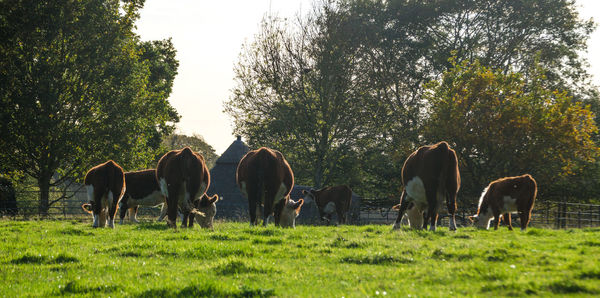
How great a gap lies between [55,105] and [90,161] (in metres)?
3.69

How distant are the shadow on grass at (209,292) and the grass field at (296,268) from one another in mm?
13

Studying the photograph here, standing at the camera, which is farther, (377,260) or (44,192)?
(44,192)

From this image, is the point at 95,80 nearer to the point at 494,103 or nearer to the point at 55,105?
the point at 55,105

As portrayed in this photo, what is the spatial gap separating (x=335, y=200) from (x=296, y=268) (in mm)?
20113

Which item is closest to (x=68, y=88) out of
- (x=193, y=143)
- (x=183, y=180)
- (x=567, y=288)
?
(x=183, y=180)

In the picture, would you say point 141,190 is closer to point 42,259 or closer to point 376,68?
point 42,259

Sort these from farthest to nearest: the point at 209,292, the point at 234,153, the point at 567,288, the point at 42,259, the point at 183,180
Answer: the point at 234,153, the point at 183,180, the point at 42,259, the point at 209,292, the point at 567,288

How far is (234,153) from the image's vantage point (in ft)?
146

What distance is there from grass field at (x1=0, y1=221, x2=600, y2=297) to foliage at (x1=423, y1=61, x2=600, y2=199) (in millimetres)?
19084

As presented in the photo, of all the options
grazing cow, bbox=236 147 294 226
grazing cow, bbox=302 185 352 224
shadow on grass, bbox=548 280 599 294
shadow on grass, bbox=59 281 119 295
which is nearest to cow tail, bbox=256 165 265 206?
grazing cow, bbox=236 147 294 226

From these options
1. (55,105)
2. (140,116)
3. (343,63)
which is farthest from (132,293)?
(343,63)

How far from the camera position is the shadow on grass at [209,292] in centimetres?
584

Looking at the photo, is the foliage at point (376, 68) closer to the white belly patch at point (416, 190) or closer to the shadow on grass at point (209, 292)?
the white belly patch at point (416, 190)

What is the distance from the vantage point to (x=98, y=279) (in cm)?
680
